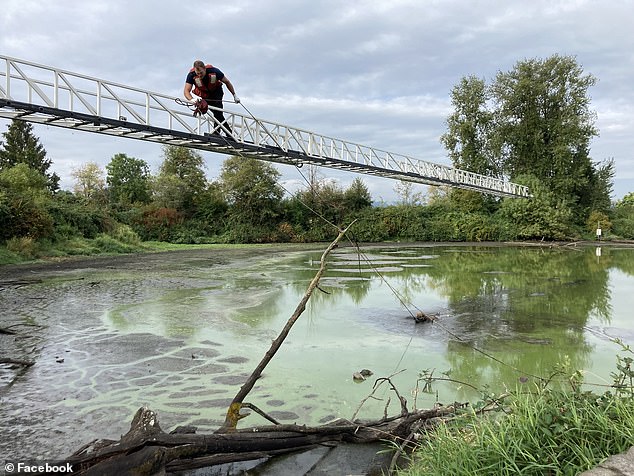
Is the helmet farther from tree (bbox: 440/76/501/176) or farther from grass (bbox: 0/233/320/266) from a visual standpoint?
tree (bbox: 440/76/501/176)

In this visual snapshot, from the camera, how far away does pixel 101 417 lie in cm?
408

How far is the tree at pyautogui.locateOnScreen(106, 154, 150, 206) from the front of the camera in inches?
1400

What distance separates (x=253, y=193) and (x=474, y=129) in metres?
19.5

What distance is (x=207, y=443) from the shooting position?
9.73ft

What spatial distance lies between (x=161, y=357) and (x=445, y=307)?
5613 millimetres

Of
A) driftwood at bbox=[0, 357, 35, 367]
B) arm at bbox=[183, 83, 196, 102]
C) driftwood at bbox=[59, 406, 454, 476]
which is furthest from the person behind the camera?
arm at bbox=[183, 83, 196, 102]

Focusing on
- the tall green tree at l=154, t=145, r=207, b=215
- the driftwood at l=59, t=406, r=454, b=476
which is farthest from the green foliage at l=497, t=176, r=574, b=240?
the driftwood at l=59, t=406, r=454, b=476

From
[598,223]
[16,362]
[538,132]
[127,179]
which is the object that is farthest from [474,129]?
[16,362]

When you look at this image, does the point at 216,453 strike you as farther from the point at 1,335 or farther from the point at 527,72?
the point at 527,72

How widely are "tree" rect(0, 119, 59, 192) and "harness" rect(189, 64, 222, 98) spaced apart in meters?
35.8

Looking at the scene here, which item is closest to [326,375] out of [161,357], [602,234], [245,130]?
[161,357]

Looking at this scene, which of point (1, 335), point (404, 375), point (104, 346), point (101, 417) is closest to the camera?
point (101, 417)

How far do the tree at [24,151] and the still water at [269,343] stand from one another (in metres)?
31.7

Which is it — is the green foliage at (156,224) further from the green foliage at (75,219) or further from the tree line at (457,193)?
the green foliage at (75,219)
